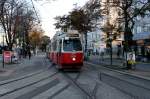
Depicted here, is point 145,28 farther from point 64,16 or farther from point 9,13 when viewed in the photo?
point 9,13

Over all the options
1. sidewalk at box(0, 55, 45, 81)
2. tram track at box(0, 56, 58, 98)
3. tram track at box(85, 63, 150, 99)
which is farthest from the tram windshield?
tram track at box(0, 56, 58, 98)

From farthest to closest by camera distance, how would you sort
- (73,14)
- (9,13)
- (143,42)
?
(73,14), (143,42), (9,13)

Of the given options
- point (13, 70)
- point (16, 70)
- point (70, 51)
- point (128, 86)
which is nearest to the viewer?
point (128, 86)

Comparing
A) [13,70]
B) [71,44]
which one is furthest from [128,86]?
[13,70]

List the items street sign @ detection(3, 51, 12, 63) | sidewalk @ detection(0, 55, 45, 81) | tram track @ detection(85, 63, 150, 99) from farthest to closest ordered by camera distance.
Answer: street sign @ detection(3, 51, 12, 63) → sidewalk @ detection(0, 55, 45, 81) → tram track @ detection(85, 63, 150, 99)

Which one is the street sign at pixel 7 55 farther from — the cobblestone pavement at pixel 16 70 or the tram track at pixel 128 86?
the tram track at pixel 128 86

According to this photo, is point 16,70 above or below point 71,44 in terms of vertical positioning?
below

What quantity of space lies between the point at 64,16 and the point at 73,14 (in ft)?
31.8

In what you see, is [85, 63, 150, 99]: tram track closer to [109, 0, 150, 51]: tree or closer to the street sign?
[109, 0, 150, 51]: tree

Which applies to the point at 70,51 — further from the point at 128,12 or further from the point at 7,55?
the point at 7,55

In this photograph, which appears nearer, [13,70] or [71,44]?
[71,44]

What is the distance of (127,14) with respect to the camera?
40531 millimetres

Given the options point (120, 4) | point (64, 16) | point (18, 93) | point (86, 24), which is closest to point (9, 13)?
point (120, 4)

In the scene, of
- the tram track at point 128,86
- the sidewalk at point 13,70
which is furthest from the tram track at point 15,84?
the tram track at point 128,86
